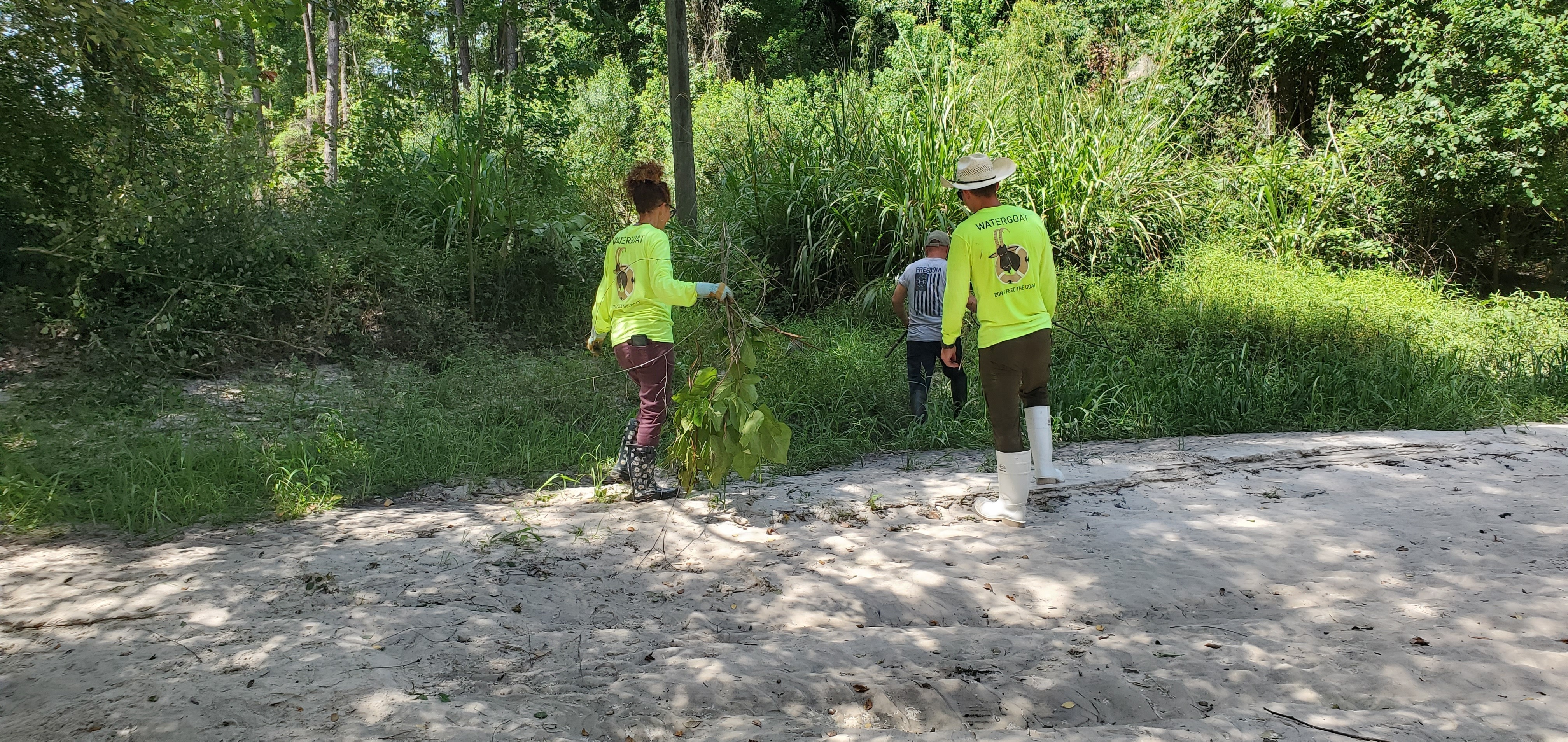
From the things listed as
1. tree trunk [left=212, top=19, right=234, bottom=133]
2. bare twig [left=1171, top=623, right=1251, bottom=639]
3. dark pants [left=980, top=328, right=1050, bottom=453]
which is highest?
tree trunk [left=212, top=19, right=234, bottom=133]

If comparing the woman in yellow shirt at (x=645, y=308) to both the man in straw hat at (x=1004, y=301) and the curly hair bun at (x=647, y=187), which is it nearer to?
the curly hair bun at (x=647, y=187)

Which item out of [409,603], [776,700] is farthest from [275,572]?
[776,700]

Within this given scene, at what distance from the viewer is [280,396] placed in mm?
6488

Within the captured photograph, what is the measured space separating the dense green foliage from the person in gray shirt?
0.25m

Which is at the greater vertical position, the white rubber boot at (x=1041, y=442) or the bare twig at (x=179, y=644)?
the white rubber boot at (x=1041, y=442)

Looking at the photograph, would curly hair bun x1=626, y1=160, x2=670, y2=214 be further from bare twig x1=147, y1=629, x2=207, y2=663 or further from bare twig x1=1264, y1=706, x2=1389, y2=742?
bare twig x1=1264, y1=706, x2=1389, y2=742

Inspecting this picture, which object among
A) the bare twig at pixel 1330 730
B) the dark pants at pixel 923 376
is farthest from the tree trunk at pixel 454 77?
the bare twig at pixel 1330 730

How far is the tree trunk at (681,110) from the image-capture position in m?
8.12

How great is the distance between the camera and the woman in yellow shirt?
457cm

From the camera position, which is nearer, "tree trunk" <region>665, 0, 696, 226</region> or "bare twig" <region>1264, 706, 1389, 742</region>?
"bare twig" <region>1264, 706, 1389, 742</region>

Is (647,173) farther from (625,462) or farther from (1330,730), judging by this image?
(1330,730)

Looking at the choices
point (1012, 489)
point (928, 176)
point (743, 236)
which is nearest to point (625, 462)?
point (1012, 489)

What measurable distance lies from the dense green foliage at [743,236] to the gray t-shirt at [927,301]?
64 centimetres

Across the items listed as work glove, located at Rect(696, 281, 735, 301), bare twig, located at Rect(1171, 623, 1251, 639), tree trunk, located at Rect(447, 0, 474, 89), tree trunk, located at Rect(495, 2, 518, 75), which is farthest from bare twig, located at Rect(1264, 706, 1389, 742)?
tree trunk, located at Rect(495, 2, 518, 75)
